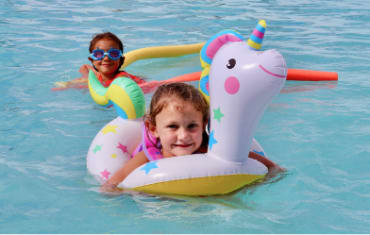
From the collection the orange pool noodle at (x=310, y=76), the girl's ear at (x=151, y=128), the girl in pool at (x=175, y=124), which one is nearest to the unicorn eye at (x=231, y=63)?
the girl in pool at (x=175, y=124)

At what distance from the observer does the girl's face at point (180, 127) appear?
10.0 ft

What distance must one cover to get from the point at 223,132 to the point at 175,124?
0.32m

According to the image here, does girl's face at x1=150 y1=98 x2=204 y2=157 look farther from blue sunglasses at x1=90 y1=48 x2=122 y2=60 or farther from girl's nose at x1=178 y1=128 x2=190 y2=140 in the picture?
blue sunglasses at x1=90 y1=48 x2=122 y2=60

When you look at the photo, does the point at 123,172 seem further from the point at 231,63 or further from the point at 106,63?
the point at 106,63

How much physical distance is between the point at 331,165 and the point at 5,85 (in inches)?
148

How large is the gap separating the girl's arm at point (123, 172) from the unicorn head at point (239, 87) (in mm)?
515

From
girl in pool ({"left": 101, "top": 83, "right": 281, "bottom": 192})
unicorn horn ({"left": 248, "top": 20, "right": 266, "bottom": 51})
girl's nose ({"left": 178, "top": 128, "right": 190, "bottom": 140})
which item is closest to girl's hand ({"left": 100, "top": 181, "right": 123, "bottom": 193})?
girl in pool ({"left": 101, "top": 83, "right": 281, "bottom": 192})

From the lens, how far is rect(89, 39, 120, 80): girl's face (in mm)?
5449

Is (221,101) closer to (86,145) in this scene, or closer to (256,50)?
(256,50)

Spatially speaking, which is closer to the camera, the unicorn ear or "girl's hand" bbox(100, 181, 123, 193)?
the unicorn ear

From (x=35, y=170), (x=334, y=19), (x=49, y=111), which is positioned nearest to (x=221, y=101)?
(x=35, y=170)

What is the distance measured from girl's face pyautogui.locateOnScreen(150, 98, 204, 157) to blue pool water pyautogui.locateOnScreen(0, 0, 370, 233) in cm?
33

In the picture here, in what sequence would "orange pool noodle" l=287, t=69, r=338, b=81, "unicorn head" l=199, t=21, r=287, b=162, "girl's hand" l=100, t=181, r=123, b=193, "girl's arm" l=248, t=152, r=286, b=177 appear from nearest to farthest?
"unicorn head" l=199, t=21, r=287, b=162, "girl's hand" l=100, t=181, r=123, b=193, "girl's arm" l=248, t=152, r=286, b=177, "orange pool noodle" l=287, t=69, r=338, b=81

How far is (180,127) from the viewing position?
3.07 metres
